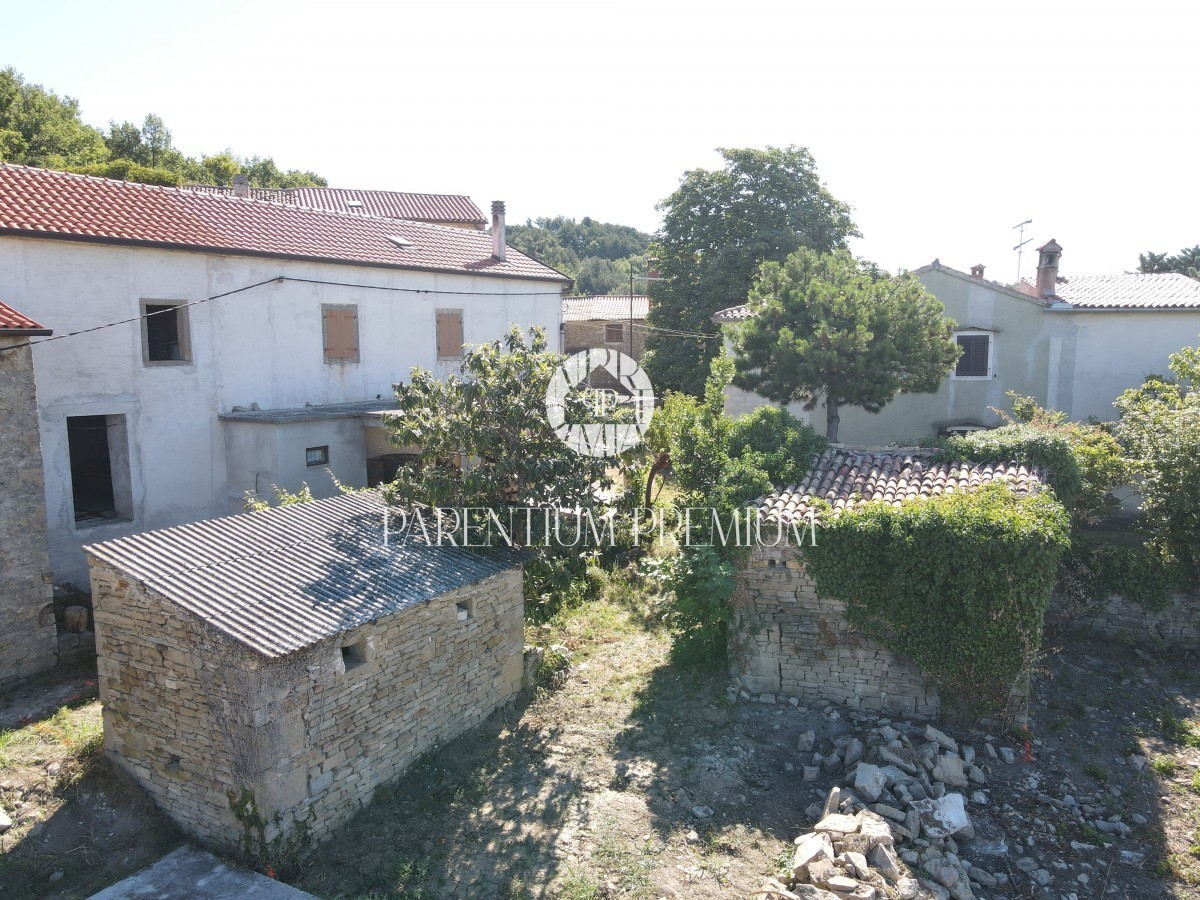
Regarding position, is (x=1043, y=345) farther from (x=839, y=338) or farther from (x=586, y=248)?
(x=586, y=248)

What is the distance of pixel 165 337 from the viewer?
16.5m

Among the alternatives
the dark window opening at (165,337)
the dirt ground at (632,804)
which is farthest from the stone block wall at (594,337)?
the dirt ground at (632,804)

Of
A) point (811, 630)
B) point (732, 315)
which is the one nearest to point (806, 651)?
point (811, 630)

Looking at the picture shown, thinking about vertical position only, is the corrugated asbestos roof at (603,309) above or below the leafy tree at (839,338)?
above

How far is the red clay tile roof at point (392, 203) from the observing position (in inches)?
1265

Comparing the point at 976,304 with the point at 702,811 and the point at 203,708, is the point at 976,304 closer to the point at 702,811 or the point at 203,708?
the point at 702,811

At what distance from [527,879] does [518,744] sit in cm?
246

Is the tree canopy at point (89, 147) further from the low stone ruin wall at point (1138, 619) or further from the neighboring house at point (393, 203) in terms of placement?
the low stone ruin wall at point (1138, 619)

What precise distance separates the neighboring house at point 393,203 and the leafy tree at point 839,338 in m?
18.7

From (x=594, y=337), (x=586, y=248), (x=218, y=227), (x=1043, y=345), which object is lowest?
(x=1043, y=345)

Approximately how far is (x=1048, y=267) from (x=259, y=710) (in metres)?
22.1

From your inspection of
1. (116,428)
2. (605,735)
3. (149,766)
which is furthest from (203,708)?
(116,428)

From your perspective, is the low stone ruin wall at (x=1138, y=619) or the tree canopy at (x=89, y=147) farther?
the tree canopy at (x=89, y=147)

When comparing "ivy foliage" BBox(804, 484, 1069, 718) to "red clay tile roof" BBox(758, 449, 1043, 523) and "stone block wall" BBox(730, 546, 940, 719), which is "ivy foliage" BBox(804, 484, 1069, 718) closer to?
"stone block wall" BBox(730, 546, 940, 719)
